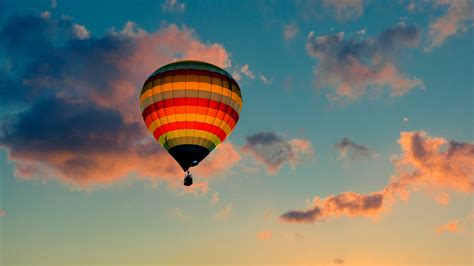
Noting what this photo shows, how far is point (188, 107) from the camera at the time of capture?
50.5 meters

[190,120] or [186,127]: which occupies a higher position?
[190,120]

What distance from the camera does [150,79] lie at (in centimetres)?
5297

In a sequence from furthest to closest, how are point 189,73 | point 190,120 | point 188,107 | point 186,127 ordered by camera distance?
1. point 189,73
2. point 186,127
3. point 190,120
4. point 188,107

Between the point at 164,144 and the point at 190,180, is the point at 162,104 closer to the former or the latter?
the point at 164,144

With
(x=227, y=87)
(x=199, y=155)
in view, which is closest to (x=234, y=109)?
(x=227, y=87)

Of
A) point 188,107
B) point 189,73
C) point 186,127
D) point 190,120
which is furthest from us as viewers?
point 189,73

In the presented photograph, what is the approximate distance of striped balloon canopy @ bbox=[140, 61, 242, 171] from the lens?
5066cm

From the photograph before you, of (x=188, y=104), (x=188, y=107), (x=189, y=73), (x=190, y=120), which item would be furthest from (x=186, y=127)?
(x=189, y=73)

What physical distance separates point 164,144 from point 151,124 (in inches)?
95.4

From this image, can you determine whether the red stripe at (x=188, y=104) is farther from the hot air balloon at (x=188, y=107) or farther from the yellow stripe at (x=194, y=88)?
the yellow stripe at (x=194, y=88)

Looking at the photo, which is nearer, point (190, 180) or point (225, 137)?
point (190, 180)

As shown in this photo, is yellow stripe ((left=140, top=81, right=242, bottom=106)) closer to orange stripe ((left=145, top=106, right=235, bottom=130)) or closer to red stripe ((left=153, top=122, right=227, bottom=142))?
orange stripe ((left=145, top=106, right=235, bottom=130))

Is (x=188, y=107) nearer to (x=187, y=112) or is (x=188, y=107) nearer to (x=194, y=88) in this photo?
(x=187, y=112)

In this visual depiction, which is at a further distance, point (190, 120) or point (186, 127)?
point (186, 127)
